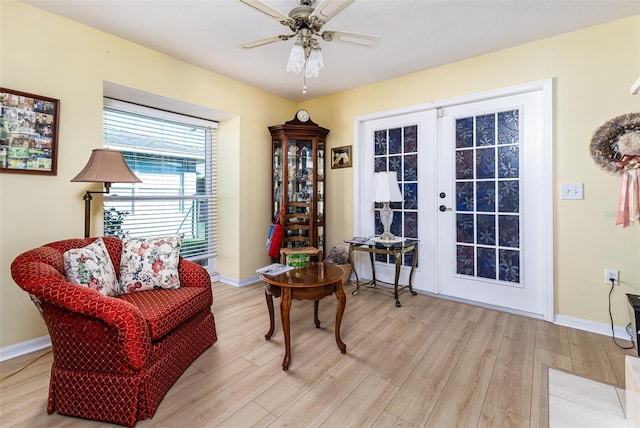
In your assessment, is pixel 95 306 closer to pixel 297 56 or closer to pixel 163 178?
pixel 297 56

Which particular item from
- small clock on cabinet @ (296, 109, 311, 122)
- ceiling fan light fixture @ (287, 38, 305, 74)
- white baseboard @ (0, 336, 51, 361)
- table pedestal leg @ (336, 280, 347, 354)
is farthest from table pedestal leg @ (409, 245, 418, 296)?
white baseboard @ (0, 336, 51, 361)

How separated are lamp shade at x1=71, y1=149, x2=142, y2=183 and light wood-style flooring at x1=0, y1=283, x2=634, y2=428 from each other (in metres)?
1.29

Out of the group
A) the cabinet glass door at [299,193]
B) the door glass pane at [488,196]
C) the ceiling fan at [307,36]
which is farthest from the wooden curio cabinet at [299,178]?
the ceiling fan at [307,36]

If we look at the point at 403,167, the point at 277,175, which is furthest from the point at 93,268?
the point at 403,167

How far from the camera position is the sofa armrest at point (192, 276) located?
2.10m

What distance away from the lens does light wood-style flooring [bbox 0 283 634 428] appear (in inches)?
57.2

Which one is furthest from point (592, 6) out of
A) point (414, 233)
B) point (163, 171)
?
point (163, 171)

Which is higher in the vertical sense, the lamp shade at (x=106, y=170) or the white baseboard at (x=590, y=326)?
the lamp shade at (x=106, y=170)

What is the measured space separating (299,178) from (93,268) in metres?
2.48

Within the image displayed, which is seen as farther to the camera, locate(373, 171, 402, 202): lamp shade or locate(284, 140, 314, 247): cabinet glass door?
locate(284, 140, 314, 247): cabinet glass door

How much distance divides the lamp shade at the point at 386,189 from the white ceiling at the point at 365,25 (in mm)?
1173

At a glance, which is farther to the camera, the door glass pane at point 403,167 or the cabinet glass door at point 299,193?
the cabinet glass door at point 299,193

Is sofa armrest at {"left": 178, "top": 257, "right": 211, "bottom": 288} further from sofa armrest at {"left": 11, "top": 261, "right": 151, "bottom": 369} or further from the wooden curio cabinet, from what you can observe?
the wooden curio cabinet

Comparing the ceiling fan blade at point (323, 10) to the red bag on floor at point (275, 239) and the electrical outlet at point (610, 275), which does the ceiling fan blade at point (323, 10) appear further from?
the electrical outlet at point (610, 275)
